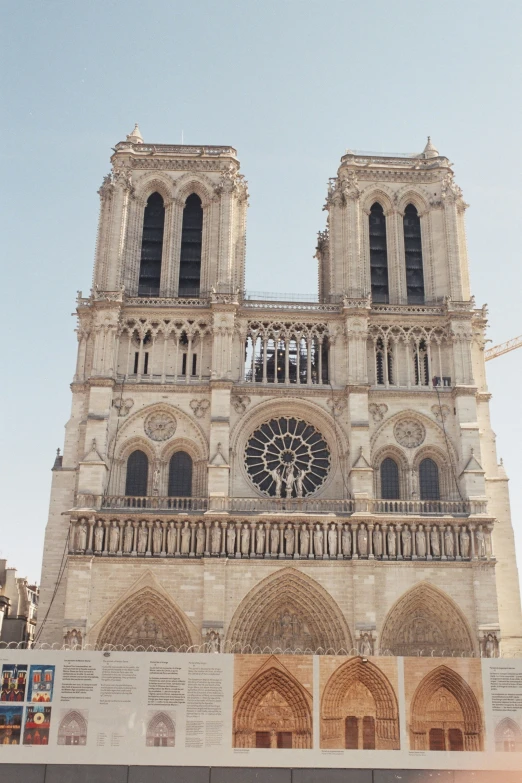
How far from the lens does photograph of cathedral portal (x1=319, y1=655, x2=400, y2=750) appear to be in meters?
20.7

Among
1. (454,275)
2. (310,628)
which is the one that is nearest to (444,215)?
(454,275)

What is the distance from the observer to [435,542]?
30.5 m

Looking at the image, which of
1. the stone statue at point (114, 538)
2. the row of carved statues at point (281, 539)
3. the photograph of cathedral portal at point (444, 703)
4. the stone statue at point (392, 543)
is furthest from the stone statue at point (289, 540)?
the photograph of cathedral portal at point (444, 703)

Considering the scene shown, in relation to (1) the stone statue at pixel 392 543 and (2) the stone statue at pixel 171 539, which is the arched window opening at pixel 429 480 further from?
(2) the stone statue at pixel 171 539

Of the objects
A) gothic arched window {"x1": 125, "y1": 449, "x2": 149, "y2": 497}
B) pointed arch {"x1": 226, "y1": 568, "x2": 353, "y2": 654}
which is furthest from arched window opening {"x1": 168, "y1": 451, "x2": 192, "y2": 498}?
pointed arch {"x1": 226, "y1": 568, "x2": 353, "y2": 654}

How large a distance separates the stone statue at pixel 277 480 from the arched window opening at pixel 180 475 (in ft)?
10.2

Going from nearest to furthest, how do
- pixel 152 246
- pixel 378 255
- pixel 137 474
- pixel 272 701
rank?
pixel 272 701
pixel 137 474
pixel 152 246
pixel 378 255

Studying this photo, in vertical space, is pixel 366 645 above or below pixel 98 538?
below

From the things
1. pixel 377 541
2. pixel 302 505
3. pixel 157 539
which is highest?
pixel 302 505

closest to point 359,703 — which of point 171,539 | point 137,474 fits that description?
point 171,539

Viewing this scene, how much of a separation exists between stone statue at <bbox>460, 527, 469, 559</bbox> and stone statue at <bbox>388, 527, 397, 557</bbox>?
Result: 2.33 meters

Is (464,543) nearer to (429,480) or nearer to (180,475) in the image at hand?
(429,480)

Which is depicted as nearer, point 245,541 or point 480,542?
point 245,541

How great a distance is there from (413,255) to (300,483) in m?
11.5
